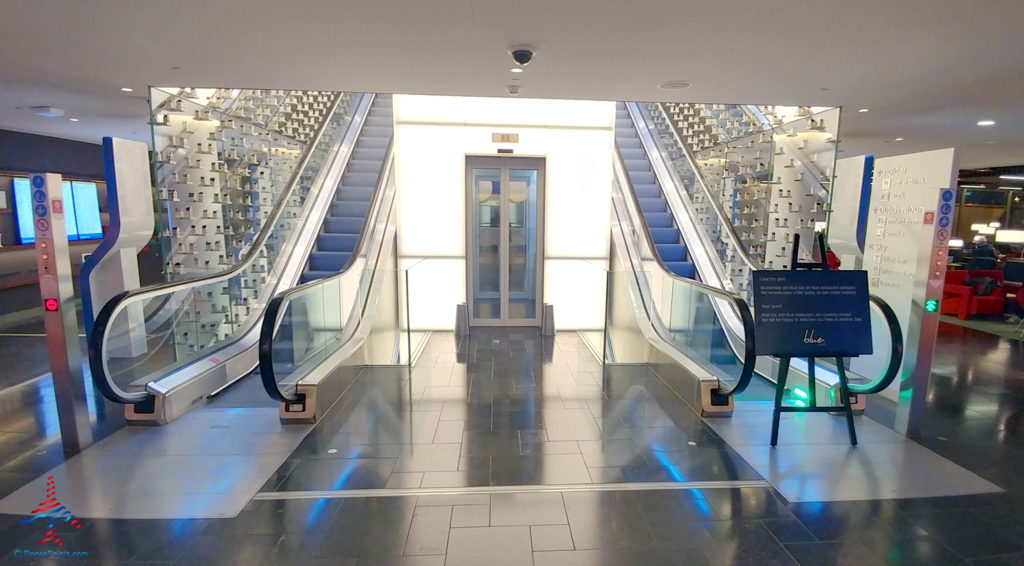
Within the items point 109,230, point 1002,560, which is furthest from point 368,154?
point 1002,560

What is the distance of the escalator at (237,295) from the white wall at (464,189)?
41.6 inches

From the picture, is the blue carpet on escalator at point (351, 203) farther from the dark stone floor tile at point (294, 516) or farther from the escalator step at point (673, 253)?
the escalator step at point (673, 253)

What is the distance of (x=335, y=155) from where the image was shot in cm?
789

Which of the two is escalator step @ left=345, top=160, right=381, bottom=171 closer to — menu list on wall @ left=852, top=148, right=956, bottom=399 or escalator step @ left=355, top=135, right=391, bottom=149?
escalator step @ left=355, top=135, right=391, bottom=149

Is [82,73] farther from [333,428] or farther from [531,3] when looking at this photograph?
[531,3]

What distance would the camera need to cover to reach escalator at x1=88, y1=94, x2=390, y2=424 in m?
3.84

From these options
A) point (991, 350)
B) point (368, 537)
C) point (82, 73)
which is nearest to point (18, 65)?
point (82, 73)

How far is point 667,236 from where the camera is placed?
7.09 meters

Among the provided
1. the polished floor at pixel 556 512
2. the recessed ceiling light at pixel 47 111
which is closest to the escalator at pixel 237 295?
the polished floor at pixel 556 512

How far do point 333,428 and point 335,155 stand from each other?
532 cm

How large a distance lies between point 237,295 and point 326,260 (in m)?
1.41

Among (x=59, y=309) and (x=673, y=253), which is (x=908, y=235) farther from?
(x=59, y=309)

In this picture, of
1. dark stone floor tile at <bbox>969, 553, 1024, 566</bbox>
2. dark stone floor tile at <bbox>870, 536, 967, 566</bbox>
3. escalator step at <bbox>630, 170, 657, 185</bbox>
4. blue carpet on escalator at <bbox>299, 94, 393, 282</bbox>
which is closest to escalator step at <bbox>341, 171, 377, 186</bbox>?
blue carpet on escalator at <bbox>299, 94, 393, 282</bbox>

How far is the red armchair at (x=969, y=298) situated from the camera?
8.30m
